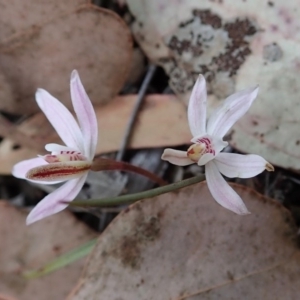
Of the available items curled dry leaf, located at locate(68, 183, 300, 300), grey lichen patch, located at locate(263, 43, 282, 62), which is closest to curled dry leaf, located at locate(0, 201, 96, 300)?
curled dry leaf, located at locate(68, 183, 300, 300)

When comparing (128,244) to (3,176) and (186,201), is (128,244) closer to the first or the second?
(186,201)

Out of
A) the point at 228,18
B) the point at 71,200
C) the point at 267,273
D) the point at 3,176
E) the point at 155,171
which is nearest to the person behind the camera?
the point at 71,200

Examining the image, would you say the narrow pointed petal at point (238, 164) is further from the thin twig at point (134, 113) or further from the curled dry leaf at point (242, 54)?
the thin twig at point (134, 113)

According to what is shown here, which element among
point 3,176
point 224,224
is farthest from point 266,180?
point 3,176

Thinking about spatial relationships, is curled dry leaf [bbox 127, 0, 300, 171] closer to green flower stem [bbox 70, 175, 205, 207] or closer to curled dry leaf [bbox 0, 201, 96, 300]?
green flower stem [bbox 70, 175, 205, 207]

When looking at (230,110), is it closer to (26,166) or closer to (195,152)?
(195,152)

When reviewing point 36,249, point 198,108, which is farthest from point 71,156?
point 36,249
